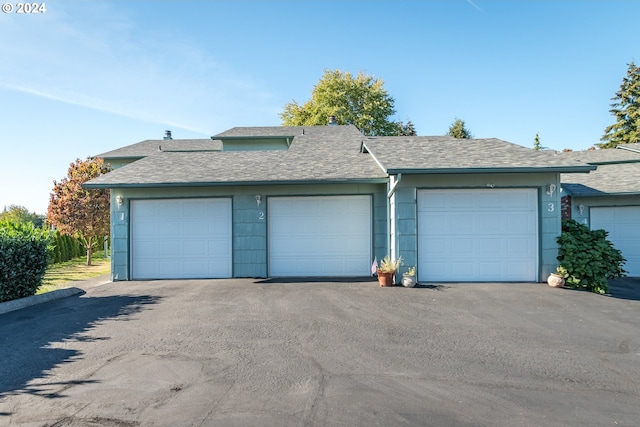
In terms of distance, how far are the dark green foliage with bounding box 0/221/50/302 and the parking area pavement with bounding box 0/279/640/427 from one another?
2.39 feet

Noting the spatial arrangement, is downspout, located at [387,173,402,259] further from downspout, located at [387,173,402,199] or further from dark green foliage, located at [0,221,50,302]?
dark green foliage, located at [0,221,50,302]

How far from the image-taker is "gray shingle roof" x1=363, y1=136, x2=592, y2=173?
8.70 m

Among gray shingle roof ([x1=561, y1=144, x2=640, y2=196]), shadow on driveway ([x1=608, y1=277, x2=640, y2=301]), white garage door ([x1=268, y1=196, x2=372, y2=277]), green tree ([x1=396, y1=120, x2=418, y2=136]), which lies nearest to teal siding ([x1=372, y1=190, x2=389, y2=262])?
white garage door ([x1=268, y1=196, x2=372, y2=277])

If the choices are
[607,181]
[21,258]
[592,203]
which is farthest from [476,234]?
[21,258]

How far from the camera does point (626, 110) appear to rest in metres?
31.1

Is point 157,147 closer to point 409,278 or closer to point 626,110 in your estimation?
point 409,278

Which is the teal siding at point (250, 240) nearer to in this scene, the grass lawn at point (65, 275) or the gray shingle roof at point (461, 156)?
the gray shingle roof at point (461, 156)

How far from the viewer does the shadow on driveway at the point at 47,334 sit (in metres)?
3.82

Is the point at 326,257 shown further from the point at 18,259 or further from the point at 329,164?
the point at 18,259

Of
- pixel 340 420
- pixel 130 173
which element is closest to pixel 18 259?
pixel 130 173

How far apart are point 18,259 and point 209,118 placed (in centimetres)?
1519

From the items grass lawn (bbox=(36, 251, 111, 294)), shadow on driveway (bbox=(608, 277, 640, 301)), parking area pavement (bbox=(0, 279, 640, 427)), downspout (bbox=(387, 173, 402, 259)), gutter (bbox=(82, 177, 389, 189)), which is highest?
gutter (bbox=(82, 177, 389, 189))

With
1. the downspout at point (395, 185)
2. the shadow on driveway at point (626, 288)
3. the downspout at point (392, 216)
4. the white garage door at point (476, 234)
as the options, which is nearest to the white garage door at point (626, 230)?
the shadow on driveway at point (626, 288)

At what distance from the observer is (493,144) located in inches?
431
